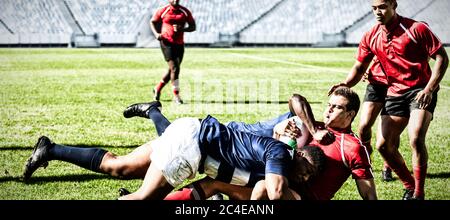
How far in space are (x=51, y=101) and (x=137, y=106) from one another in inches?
259

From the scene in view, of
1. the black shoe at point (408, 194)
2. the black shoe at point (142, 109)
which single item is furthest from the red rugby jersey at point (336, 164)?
the black shoe at point (142, 109)

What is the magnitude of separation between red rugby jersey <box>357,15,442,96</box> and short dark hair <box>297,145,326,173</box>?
68.3 inches

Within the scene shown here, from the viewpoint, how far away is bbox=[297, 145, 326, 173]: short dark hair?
14.1 feet

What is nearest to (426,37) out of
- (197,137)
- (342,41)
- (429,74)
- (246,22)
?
(429,74)

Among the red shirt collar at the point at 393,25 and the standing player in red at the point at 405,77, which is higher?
the red shirt collar at the point at 393,25

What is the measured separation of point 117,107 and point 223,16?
1384 inches

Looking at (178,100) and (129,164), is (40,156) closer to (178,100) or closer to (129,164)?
(129,164)

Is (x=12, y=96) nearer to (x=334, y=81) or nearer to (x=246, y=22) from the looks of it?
(x=334, y=81)

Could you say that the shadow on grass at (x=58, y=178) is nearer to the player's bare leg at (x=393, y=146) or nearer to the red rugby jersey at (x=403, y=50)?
the player's bare leg at (x=393, y=146)

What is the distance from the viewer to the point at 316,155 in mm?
4312

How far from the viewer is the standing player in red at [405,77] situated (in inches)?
214

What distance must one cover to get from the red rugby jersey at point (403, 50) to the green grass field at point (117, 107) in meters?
1.05

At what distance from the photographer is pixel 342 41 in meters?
39.2

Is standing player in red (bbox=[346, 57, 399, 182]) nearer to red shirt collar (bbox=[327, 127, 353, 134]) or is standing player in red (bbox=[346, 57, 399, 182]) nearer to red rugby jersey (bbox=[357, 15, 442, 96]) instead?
red rugby jersey (bbox=[357, 15, 442, 96])
